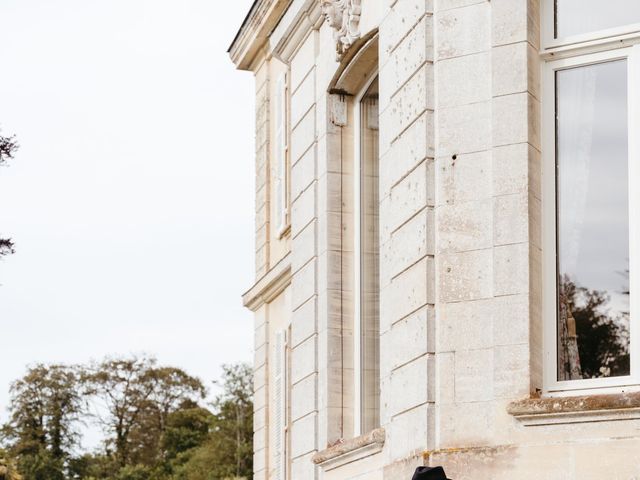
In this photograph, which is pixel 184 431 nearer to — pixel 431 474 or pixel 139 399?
pixel 139 399

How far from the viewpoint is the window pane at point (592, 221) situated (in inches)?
328

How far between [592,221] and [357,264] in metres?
3.35

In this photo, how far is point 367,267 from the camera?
11539 millimetres

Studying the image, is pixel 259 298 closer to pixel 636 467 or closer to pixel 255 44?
pixel 255 44

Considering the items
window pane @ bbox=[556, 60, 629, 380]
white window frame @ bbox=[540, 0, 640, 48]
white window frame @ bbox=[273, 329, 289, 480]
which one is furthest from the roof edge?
window pane @ bbox=[556, 60, 629, 380]

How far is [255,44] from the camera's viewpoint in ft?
55.5

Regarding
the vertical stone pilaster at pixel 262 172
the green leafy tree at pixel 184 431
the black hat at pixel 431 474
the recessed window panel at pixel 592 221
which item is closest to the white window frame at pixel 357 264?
the recessed window panel at pixel 592 221

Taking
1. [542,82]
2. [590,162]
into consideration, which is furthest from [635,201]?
[542,82]

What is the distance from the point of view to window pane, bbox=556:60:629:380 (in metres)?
8.34

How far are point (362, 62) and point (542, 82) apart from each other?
2.80 m

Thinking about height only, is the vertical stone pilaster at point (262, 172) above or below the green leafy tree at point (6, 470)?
above

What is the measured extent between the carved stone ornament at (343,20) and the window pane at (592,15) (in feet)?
8.36

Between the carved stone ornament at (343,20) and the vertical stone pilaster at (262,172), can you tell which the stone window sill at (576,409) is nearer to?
the carved stone ornament at (343,20)

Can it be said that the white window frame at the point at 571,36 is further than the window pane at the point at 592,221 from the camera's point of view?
Yes
